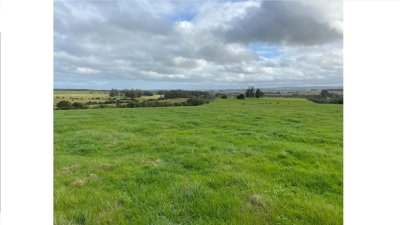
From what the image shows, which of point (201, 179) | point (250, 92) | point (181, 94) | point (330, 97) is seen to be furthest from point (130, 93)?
point (330, 97)

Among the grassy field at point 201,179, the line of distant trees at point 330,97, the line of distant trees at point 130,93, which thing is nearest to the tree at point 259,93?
the line of distant trees at point 330,97

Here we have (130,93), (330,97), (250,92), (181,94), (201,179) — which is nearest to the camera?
(201,179)

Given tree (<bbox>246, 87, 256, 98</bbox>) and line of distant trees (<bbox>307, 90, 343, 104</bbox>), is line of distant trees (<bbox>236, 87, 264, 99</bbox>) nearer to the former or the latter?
tree (<bbox>246, 87, 256, 98</bbox>)

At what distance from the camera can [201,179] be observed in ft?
8.09

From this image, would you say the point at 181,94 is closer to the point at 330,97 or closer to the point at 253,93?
the point at 253,93

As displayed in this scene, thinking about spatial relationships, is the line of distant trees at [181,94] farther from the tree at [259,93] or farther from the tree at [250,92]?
the tree at [259,93]

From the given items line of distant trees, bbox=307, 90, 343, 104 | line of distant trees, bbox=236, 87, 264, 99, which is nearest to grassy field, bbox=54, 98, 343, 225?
line of distant trees, bbox=307, 90, 343, 104

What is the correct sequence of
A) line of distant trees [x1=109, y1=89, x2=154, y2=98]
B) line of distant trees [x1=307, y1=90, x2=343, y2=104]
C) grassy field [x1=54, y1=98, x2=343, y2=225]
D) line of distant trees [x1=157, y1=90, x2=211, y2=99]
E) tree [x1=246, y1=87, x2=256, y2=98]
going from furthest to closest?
line of distant trees [x1=109, y1=89, x2=154, y2=98]
line of distant trees [x1=157, y1=90, x2=211, y2=99]
tree [x1=246, y1=87, x2=256, y2=98]
line of distant trees [x1=307, y1=90, x2=343, y2=104]
grassy field [x1=54, y1=98, x2=343, y2=225]

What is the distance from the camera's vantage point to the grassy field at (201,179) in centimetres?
181

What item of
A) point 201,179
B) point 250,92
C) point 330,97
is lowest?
point 201,179

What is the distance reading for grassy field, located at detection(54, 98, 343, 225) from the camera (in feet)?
5.93
